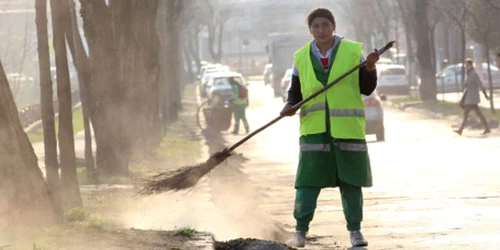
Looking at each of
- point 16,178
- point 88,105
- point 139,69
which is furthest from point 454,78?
point 16,178

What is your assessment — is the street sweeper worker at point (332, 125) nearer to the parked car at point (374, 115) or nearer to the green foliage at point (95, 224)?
the green foliage at point (95, 224)

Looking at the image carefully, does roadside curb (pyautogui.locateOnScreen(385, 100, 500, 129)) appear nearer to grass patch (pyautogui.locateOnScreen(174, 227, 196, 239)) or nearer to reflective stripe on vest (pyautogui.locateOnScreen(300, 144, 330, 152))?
grass patch (pyautogui.locateOnScreen(174, 227, 196, 239))

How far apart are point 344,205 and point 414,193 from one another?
542 centimetres

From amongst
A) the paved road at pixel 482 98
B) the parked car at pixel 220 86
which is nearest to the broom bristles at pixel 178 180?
the paved road at pixel 482 98

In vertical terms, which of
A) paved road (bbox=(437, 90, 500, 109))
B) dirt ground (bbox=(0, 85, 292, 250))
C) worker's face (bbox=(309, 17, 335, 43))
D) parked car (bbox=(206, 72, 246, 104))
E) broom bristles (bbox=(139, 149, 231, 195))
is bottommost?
paved road (bbox=(437, 90, 500, 109))

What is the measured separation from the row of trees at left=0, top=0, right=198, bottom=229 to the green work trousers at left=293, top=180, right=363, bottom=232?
76.6 inches

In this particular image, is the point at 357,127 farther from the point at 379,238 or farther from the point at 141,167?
the point at 141,167

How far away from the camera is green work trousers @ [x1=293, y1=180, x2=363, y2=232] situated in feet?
31.0

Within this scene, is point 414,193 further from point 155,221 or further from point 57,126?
point 57,126

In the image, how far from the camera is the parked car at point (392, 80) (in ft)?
195

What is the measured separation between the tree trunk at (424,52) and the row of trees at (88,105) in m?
19.3

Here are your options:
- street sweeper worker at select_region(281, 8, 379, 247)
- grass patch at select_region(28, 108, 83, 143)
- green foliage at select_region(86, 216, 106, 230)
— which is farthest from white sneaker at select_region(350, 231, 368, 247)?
grass patch at select_region(28, 108, 83, 143)

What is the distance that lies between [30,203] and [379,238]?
2.58 meters

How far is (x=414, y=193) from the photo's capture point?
48.7 ft
